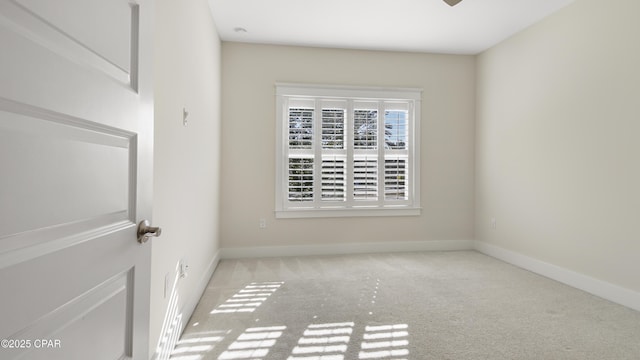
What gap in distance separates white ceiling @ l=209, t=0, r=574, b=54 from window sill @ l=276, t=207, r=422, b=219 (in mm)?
2210

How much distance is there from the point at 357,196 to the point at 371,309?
2114 millimetres

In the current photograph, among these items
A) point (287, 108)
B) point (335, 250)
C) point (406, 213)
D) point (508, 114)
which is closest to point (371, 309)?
point (335, 250)

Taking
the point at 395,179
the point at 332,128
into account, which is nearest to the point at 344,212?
the point at 395,179

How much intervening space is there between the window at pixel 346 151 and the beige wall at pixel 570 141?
1103 millimetres

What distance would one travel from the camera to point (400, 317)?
2.49 meters

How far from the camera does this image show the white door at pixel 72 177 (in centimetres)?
53

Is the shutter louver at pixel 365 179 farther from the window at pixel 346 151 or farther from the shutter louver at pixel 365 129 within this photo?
the shutter louver at pixel 365 129

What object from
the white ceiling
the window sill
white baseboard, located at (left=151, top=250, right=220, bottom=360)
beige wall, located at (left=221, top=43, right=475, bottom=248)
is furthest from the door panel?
the window sill

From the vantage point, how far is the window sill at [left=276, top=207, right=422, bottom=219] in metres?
4.41

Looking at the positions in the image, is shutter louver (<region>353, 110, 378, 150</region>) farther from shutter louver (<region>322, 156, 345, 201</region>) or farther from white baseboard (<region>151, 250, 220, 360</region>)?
white baseboard (<region>151, 250, 220, 360</region>)

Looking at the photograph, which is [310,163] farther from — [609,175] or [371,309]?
[609,175]

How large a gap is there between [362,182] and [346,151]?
19.2 inches

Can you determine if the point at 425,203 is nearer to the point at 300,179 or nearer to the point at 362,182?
the point at 362,182

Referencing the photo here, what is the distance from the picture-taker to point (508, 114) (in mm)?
4180
